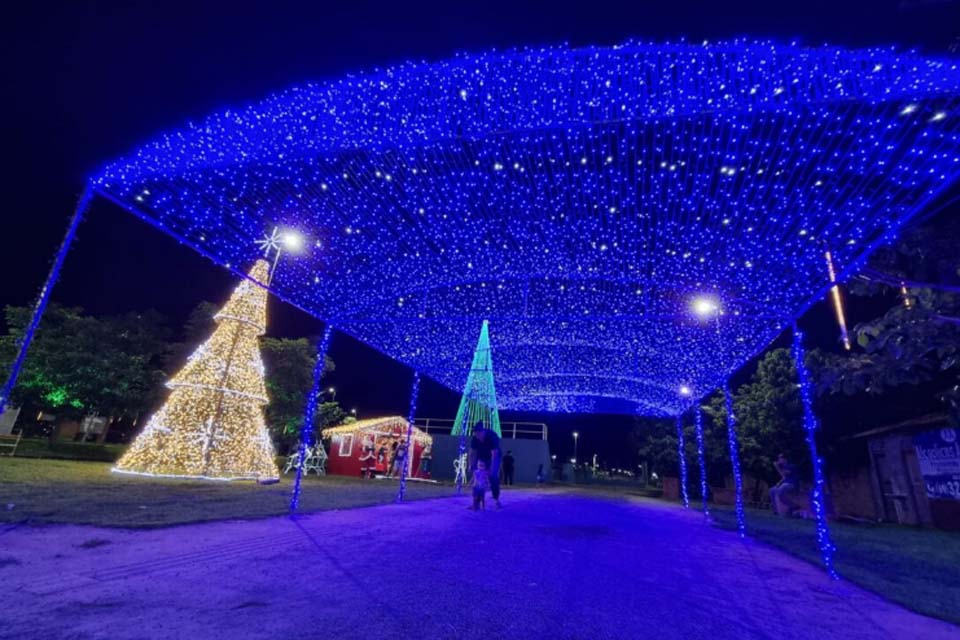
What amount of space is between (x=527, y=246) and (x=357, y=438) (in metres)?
19.6

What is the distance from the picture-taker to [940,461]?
41.0ft

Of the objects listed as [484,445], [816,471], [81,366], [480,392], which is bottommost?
[816,471]

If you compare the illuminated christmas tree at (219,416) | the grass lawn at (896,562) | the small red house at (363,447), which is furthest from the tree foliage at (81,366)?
the grass lawn at (896,562)

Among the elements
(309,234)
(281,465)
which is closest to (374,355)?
(281,465)

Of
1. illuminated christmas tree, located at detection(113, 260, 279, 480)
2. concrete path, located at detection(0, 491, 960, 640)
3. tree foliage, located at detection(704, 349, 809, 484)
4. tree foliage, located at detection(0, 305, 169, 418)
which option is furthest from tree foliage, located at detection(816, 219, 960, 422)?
tree foliage, located at detection(0, 305, 169, 418)

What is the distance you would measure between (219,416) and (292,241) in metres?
7.82

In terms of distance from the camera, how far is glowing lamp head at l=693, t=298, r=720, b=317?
23.6 feet

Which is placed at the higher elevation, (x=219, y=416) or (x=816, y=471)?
(x=219, y=416)

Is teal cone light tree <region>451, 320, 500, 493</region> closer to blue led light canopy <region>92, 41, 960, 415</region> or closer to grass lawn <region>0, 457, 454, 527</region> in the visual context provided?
blue led light canopy <region>92, 41, 960, 415</region>

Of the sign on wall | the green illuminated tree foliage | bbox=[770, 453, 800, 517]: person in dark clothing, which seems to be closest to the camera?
the sign on wall

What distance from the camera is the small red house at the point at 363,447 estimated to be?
74.3 ft

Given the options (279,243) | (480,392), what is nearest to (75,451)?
(480,392)

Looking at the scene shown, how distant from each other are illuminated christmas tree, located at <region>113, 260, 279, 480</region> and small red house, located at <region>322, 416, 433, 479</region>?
9763 mm

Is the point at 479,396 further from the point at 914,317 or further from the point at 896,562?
the point at 914,317
